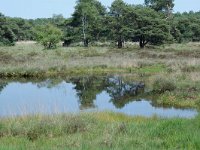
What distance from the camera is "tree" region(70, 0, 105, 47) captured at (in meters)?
73.2

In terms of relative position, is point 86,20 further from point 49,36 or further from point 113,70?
point 113,70

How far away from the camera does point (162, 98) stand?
2473 centimetres

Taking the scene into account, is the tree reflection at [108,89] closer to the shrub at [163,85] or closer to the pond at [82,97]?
the pond at [82,97]

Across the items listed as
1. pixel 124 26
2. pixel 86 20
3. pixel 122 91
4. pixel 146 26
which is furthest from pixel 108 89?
pixel 86 20

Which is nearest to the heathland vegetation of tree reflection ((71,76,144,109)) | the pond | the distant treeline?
the distant treeline

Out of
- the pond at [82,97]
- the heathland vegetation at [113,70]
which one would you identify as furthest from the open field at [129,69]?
the pond at [82,97]

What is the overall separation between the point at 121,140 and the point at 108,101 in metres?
15.1

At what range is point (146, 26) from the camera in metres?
66.2

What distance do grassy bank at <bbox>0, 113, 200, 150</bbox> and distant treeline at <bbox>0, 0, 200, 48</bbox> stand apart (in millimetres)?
51597

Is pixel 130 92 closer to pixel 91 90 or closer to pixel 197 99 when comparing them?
pixel 91 90

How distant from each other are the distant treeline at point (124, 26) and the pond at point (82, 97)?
2966 centimetres

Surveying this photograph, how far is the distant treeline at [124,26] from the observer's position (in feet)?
217

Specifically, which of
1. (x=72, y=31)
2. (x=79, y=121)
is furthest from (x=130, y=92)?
(x=72, y=31)

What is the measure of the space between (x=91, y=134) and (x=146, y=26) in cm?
5501
